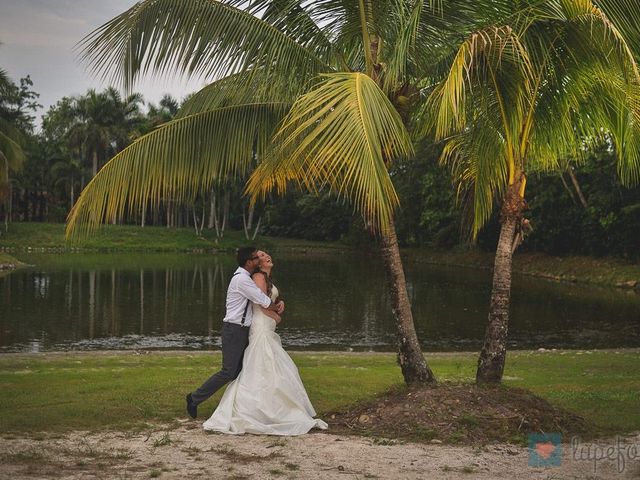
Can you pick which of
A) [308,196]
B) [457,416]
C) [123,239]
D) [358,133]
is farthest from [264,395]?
[308,196]

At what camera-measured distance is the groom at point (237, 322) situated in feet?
29.0

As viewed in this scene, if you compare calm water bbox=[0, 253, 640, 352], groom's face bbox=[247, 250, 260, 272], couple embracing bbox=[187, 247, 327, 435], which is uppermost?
groom's face bbox=[247, 250, 260, 272]

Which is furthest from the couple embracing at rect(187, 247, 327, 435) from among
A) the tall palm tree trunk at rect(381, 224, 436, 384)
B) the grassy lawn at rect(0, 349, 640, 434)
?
the tall palm tree trunk at rect(381, 224, 436, 384)

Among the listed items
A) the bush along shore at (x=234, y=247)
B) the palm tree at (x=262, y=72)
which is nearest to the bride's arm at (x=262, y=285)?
the palm tree at (x=262, y=72)

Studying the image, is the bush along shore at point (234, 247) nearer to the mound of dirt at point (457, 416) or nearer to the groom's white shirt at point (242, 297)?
the mound of dirt at point (457, 416)

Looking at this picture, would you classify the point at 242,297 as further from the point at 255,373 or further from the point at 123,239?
the point at 123,239

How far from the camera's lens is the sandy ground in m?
6.78

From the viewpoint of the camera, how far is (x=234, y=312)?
8984 millimetres

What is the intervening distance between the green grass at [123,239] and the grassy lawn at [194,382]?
1927 inches

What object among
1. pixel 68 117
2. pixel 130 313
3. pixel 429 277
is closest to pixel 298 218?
pixel 68 117

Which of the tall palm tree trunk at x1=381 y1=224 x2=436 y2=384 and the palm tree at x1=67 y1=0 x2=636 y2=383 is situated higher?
the palm tree at x1=67 y1=0 x2=636 y2=383

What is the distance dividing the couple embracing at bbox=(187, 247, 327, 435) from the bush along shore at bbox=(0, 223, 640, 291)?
3740cm

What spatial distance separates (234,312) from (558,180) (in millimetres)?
44984

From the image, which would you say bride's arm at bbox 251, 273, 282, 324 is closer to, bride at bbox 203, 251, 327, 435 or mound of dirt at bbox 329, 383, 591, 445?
bride at bbox 203, 251, 327, 435
